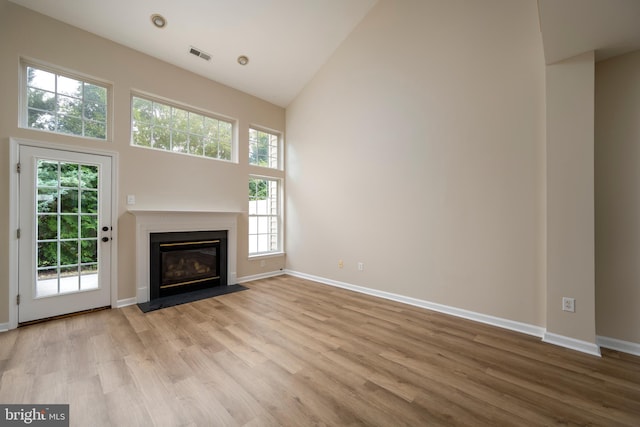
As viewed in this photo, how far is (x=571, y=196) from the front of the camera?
95.9 inches

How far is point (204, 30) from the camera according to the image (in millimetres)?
3639

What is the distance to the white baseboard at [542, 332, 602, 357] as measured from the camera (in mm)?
2320

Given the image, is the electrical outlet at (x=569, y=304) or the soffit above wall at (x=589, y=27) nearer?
the soffit above wall at (x=589, y=27)

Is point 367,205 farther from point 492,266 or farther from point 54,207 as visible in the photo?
point 54,207

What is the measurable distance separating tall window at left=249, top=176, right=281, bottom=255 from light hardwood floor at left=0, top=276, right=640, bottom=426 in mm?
2180

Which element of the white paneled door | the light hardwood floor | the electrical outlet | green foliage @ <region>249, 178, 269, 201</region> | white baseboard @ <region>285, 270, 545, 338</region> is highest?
green foliage @ <region>249, 178, 269, 201</region>

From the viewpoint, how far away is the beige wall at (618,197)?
93.0 inches

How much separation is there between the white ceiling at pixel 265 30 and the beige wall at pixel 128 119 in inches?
7.2

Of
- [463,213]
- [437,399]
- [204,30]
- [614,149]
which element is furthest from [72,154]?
[614,149]

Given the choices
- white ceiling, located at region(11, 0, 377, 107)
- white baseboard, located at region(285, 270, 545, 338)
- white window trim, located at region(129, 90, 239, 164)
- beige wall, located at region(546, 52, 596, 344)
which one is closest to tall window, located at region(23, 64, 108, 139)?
white window trim, located at region(129, 90, 239, 164)

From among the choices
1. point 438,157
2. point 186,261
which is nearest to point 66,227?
point 186,261

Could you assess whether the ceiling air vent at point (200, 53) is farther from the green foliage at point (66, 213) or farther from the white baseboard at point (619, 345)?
the white baseboard at point (619, 345)

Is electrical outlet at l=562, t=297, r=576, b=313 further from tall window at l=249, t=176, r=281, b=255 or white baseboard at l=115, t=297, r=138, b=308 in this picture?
white baseboard at l=115, t=297, r=138, b=308

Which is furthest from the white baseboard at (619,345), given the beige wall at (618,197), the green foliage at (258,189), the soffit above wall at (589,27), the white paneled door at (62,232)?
the white paneled door at (62,232)
